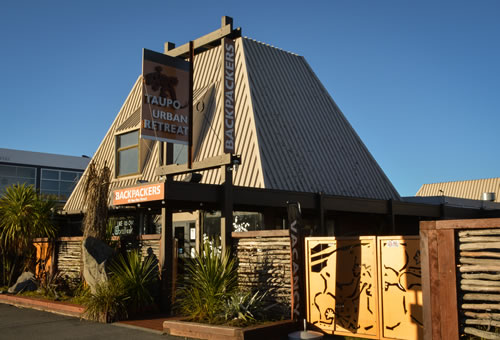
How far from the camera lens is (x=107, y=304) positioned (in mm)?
12148

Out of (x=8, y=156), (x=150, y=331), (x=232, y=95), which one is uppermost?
(x=8, y=156)

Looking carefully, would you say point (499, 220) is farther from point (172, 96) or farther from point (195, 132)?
point (195, 132)

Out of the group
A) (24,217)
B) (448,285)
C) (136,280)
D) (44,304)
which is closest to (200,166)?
(136,280)

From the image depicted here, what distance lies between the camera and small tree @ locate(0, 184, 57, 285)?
58.9ft

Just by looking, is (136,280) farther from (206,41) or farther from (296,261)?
(206,41)

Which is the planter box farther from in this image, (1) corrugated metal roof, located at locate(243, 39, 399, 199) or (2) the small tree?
(2) the small tree

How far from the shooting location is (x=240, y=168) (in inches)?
685

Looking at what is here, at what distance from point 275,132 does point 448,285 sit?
11.2 m

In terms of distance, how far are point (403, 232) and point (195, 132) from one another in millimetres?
9838

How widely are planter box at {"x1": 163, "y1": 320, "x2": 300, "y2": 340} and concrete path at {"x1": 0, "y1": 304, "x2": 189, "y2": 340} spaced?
21 centimetres

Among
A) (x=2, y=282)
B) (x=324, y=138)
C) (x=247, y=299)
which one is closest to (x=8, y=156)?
(x=2, y=282)

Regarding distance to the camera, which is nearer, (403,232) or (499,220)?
(499,220)

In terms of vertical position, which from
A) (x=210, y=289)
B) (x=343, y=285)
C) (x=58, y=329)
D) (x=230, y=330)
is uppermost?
(x=343, y=285)

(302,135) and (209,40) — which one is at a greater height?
(209,40)
